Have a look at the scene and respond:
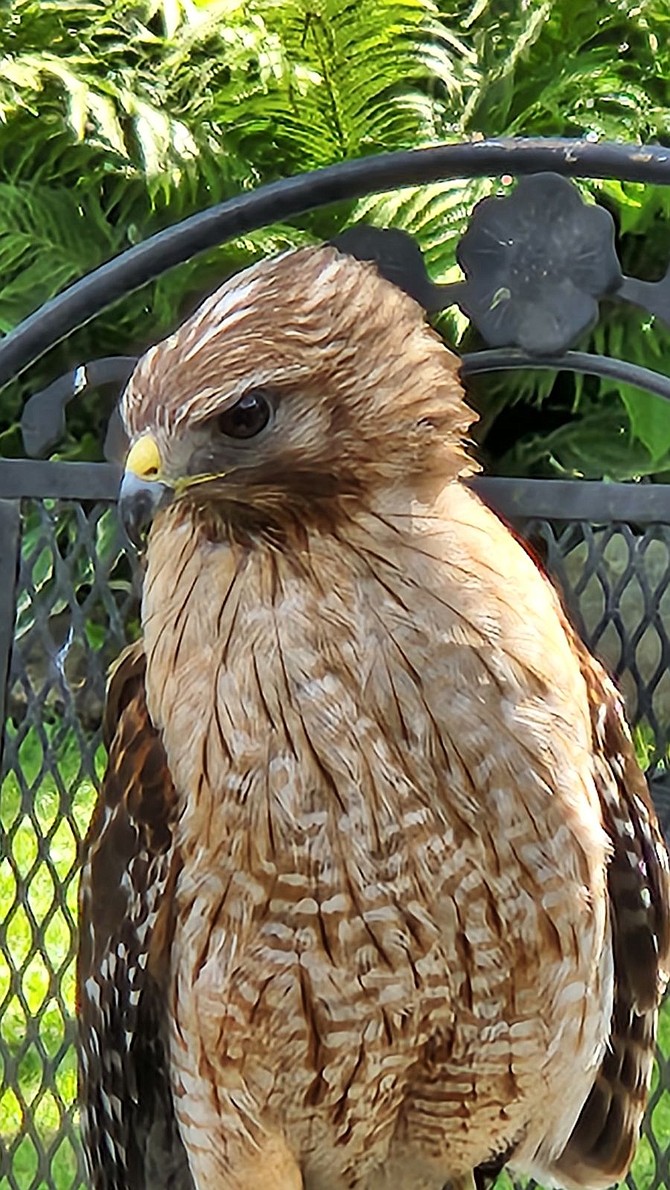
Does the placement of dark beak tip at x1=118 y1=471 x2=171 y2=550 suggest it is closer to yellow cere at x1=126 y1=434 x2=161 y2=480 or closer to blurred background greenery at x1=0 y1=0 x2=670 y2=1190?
yellow cere at x1=126 y1=434 x2=161 y2=480

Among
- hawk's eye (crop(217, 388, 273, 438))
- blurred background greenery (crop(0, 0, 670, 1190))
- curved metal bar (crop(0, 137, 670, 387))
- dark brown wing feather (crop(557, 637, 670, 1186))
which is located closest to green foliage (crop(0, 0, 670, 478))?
blurred background greenery (crop(0, 0, 670, 1190))

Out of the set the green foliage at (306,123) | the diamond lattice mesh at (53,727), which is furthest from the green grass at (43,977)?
the green foliage at (306,123)

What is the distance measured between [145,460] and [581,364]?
40cm

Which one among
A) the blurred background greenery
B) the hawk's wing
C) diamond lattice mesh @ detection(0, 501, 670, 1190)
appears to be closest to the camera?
the hawk's wing

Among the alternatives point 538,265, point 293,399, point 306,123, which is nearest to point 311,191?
point 538,265

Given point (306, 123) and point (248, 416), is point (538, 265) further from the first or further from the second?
point (306, 123)

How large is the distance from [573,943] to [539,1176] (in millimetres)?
310

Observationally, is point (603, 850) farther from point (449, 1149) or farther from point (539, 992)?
point (449, 1149)

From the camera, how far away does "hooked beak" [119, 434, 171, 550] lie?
2.94 feet

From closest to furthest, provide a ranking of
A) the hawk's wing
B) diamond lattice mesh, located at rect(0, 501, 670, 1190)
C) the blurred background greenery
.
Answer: the hawk's wing
diamond lattice mesh, located at rect(0, 501, 670, 1190)
the blurred background greenery

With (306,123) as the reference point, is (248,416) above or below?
above

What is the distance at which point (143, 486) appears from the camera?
900mm

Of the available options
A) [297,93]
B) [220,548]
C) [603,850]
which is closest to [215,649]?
[220,548]

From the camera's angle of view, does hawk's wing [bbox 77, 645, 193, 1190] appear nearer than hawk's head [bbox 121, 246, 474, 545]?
No
